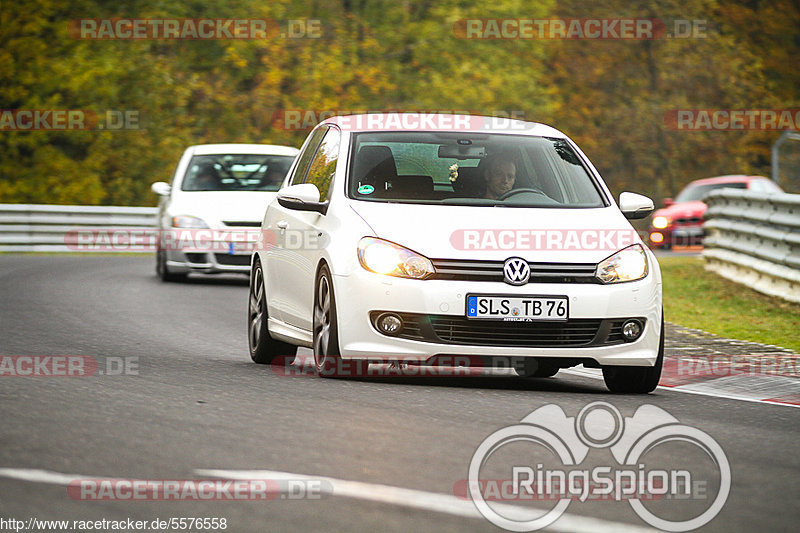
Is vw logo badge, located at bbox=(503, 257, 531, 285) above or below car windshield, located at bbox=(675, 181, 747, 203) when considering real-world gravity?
above

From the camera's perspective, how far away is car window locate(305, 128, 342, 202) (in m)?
10.1

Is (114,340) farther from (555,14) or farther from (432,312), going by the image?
(555,14)

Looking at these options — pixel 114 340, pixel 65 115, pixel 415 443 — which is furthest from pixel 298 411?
pixel 65 115

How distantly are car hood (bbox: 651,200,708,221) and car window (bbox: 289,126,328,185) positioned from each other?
76.6ft

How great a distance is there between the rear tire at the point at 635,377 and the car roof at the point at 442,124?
187 cm

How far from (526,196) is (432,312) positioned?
55.7 inches

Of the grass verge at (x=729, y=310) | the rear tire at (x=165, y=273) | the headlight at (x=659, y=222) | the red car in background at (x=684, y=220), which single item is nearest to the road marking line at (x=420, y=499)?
the grass verge at (x=729, y=310)

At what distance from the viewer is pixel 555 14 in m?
63.2

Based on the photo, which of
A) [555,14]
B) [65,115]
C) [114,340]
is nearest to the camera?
[114,340]
